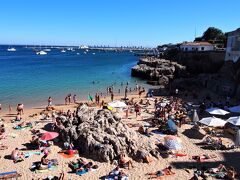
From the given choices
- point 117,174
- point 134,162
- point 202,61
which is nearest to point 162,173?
point 134,162

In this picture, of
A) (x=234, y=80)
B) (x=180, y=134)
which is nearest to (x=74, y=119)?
(x=180, y=134)

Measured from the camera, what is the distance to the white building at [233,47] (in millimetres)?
39812

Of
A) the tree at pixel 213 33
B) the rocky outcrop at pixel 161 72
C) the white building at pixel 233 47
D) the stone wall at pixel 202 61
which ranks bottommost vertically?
the rocky outcrop at pixel 161 72

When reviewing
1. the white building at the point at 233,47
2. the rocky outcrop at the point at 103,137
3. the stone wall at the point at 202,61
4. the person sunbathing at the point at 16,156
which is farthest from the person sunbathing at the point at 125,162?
the stone wall at the point at 202,61

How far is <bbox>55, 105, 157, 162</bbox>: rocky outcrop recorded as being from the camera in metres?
15.9

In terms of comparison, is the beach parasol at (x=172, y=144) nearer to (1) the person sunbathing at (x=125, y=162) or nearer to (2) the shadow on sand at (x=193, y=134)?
(1) the person sunbathing at (x=125, y=162)

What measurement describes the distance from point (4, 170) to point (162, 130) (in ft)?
34.7

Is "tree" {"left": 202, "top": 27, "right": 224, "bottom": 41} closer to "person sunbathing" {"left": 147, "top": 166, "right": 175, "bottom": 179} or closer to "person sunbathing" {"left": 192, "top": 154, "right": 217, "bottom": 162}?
"person sunbathing" {"left": 192, "top": 154, "right": 217, "bottom": 162}

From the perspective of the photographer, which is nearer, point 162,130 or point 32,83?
point 162,130

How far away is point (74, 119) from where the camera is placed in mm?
18609

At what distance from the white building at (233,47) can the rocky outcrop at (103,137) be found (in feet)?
90.9

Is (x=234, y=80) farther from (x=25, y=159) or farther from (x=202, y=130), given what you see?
(x=25, y=159)

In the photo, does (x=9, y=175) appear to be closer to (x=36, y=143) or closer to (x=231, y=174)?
(x=36, y=143)

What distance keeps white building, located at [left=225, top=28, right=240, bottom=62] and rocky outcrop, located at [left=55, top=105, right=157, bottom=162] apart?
2771 centimetres
